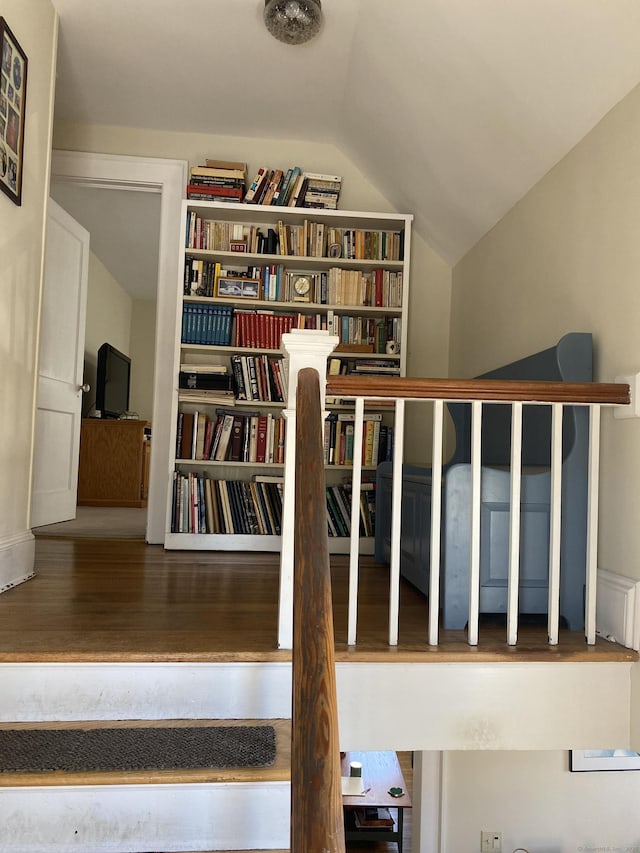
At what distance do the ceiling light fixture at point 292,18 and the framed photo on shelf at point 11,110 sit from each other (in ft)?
3.38

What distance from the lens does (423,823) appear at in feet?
12.7

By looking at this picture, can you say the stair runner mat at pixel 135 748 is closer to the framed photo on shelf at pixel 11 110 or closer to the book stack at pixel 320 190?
the framed photo on shelf at pixel 11 110

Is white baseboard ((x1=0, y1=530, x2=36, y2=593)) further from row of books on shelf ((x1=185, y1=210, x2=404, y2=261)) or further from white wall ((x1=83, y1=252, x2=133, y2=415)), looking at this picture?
white wall ((x1=83, y1=252, x2=133, y2=415))

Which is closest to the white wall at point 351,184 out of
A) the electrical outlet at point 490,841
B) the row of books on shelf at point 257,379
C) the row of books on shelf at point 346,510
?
the row of books on shelf at point 346,510

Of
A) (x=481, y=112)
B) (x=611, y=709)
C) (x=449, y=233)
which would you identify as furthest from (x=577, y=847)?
(x=481, y=112)

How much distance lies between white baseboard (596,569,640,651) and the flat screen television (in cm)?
544

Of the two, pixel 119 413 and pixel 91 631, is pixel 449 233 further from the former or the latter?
pixel 119 413

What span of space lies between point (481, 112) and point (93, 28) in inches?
71.8

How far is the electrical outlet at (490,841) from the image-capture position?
368 centimetres

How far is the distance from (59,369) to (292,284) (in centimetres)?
162

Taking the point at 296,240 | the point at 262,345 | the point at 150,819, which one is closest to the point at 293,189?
the point at 296,240

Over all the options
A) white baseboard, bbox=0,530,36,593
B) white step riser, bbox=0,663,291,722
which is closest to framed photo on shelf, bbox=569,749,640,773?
white step riser, bbox=0,663,291,722

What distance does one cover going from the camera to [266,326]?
12.6ft

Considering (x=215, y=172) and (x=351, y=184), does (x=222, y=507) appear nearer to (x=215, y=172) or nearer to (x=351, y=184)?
(x=215, y=172)
